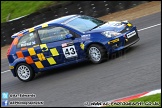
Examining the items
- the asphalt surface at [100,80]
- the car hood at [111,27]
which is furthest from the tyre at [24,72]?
the car hood at [111,27]

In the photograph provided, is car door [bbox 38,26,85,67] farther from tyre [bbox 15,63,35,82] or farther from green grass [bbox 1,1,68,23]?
green grass [bbox 1,1,68,23]

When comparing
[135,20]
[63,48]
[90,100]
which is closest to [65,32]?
[63,48]

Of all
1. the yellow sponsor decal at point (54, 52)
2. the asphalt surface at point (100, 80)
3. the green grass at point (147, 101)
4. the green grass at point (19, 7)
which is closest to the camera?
the green grass at point (147, 101)

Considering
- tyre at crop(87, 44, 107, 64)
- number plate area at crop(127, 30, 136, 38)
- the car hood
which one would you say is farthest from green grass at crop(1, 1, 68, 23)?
tyre at crop(87, 44, 107, 64)

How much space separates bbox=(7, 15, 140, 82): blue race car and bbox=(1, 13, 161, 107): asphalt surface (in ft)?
1.22

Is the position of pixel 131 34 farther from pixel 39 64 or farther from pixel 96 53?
pixel 39 64

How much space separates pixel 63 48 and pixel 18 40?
1.76 m

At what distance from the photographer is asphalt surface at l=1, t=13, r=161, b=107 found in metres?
8.69

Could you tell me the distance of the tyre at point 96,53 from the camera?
11.1m

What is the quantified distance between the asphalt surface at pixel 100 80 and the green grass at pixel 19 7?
9276mm

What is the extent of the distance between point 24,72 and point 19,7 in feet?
40.3

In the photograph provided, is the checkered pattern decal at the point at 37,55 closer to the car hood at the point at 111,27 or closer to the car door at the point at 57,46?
the car door at the point at 57,46

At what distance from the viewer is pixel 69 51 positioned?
1138 centimetres

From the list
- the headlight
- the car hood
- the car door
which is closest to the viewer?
the headlight
